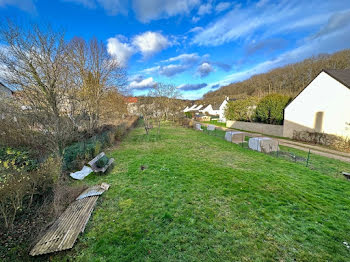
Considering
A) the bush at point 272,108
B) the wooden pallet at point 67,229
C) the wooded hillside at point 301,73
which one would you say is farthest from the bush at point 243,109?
the wooden pallet at point 67,229

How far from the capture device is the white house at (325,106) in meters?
11.2

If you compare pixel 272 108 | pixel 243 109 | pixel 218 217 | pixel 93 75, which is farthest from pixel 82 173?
pixel 243 109

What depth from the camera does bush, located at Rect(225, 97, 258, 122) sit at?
2163 centimetres

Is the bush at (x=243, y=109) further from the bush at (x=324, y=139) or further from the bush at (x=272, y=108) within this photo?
the bush at (x=324, y=139)

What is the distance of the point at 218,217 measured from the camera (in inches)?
146

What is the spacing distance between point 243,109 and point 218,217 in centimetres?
2184

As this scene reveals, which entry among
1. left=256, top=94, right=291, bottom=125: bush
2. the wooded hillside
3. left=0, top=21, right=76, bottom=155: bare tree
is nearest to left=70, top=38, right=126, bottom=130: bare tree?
left=0, top=21, right=76, bottom=155: bare tree

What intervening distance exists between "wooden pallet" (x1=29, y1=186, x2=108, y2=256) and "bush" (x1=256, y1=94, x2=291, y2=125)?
20.1 metres

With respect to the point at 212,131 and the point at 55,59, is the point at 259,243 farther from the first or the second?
the point at 212,131

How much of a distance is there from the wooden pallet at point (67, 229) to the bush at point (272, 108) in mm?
20067

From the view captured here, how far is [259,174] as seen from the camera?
6.23 metres

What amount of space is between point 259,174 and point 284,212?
2442 millimetres

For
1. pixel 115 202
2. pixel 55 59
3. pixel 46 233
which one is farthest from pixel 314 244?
pixel 55 59

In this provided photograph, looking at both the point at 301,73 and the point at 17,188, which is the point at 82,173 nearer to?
the point at 17,188
